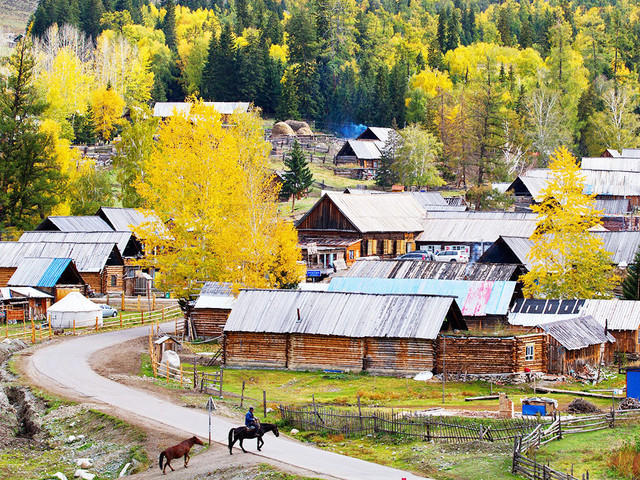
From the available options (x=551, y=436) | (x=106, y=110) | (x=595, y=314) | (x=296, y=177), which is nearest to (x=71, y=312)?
(x=595, y=314)

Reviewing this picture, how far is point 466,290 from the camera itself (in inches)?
2000

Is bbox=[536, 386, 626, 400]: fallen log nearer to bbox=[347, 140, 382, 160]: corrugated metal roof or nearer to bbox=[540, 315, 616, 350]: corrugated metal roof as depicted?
bbox=[540, 315, 616, 350]: corrugated metal roof

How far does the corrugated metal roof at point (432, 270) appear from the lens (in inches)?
2066

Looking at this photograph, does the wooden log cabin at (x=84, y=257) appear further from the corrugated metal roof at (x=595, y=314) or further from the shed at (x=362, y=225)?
the corrugated metal roof at (x=595, y=314)

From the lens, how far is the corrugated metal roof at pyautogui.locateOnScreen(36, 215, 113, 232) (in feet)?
236

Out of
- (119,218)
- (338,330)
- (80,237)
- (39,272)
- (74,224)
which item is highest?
(119,218)

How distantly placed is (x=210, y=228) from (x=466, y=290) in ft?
46.8

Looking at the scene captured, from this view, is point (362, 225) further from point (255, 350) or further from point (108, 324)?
point (255, 350)

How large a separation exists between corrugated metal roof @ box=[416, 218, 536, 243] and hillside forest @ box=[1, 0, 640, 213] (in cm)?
2586

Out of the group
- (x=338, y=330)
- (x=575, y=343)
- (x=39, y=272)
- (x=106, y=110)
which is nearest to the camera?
(x=575, y=343)

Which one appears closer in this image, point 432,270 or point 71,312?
point 432,270

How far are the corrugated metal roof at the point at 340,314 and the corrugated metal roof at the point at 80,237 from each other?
25185mm

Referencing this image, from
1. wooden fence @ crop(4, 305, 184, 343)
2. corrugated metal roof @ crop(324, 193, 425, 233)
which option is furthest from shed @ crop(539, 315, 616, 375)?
corrugated metal roof @ crop(324, 193, 425, 233)

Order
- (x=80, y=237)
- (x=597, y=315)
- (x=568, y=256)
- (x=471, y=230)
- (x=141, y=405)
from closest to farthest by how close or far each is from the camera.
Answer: (x=141, y=405)
(x=597, y=315)
(x=568, y=256)
(x=80, y=237)
(x=471, y=230)
